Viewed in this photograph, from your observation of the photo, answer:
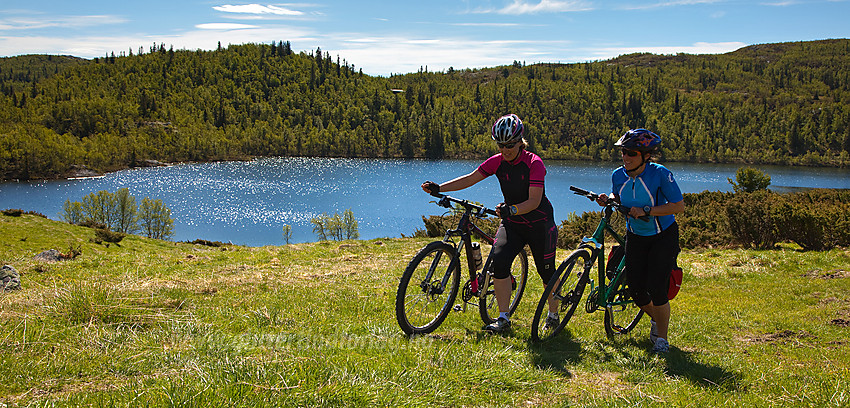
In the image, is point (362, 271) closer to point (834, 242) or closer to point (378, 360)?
point (378, 360)

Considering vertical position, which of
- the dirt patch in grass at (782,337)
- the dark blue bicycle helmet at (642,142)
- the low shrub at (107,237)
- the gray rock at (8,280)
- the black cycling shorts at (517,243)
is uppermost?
the dark blue bicycle helmet at (642,142)

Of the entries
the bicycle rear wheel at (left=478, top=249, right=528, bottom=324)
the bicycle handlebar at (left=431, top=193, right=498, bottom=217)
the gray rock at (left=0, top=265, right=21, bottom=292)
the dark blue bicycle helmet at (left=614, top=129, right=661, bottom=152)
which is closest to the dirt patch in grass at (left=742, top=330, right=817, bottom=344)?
the bicycle rear wheel at (left=478, top=249, right=528, bottom=324)

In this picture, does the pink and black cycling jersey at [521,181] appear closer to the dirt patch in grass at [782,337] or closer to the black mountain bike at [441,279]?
the black mountain bike at [441,279]

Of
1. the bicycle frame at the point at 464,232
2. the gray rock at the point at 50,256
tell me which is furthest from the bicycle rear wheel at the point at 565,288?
the gray rock at the point at 50,256

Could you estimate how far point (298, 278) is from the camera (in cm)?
1034

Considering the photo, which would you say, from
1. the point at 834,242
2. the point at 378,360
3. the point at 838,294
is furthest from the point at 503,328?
the point at 834,242

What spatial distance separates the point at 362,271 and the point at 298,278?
1746 millimetres

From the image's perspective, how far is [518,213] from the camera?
5.41 meters

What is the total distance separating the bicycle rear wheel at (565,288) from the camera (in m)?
5.63

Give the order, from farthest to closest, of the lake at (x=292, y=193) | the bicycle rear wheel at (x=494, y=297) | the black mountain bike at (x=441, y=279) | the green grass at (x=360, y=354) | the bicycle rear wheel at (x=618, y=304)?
the lake at (x=292, y=193)
the bicycle rear wheel at (x=494, y=297)
the bicycle rear wheel at (x=618, y=304)
the black mountain bike at (x=441, y=279)
the green grass at (x=360, y=354)

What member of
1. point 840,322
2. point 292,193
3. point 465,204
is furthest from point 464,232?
point 292,193

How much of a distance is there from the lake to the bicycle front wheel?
55.8 meters

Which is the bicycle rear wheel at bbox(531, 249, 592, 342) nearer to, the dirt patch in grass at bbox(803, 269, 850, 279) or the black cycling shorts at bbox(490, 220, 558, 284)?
the black cycling shorts at bbox(490, 220, 558, 284)

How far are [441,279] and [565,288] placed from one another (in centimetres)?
144
